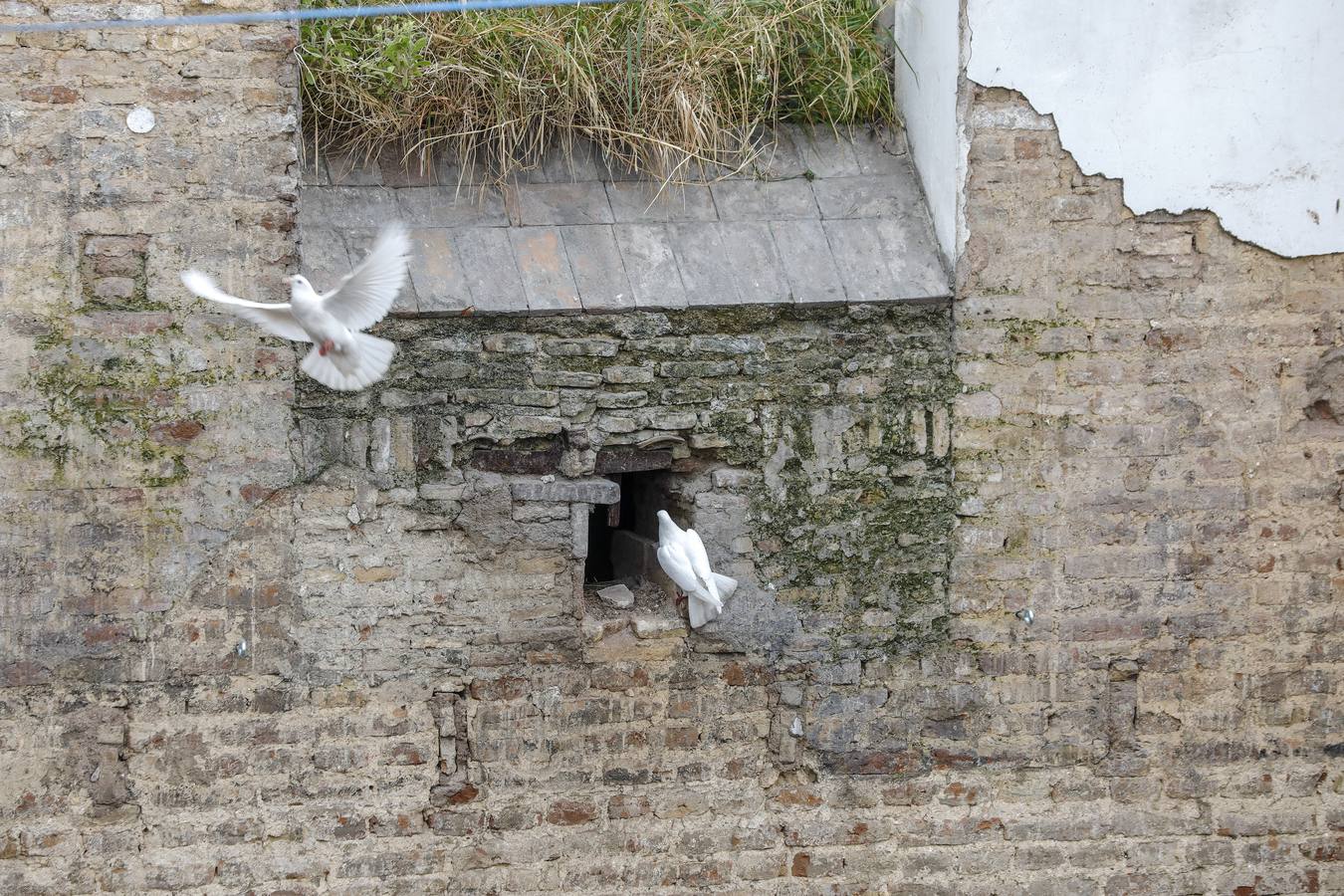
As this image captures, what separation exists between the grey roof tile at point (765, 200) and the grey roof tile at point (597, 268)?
→ 0.41 meters

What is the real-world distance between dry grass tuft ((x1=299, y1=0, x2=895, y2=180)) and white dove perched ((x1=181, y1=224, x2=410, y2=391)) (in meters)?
0.85

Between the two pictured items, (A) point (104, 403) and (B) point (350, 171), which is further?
(B) point (350, 171)

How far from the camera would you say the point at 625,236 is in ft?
13.5

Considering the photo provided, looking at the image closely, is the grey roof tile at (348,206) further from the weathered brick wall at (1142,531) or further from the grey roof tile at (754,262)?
the weathered brick wall at (1142,531)

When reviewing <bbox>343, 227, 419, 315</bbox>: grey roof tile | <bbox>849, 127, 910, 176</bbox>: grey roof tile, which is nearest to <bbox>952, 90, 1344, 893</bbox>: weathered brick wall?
<bbox>849, 127, 910, 176</bbox>: grey roof tile

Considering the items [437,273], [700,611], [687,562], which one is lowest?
[700,611]

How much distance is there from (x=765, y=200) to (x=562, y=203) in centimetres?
67

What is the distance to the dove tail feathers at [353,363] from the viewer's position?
A: 3.46 m

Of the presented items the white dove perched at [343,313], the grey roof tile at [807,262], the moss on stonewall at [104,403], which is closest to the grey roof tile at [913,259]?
the grey roof tile at [807,262]

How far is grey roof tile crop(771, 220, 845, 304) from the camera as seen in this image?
409 cm

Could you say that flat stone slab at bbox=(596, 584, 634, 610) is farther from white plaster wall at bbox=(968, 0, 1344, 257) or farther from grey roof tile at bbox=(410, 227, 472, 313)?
white plaster wall at bbox=(968, 0, 1344, 257)

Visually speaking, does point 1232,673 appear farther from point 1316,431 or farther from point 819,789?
point 819,789

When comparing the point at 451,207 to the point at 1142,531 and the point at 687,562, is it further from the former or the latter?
the point at 1142,531

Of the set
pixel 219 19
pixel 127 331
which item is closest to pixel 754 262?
pixel 219 19
